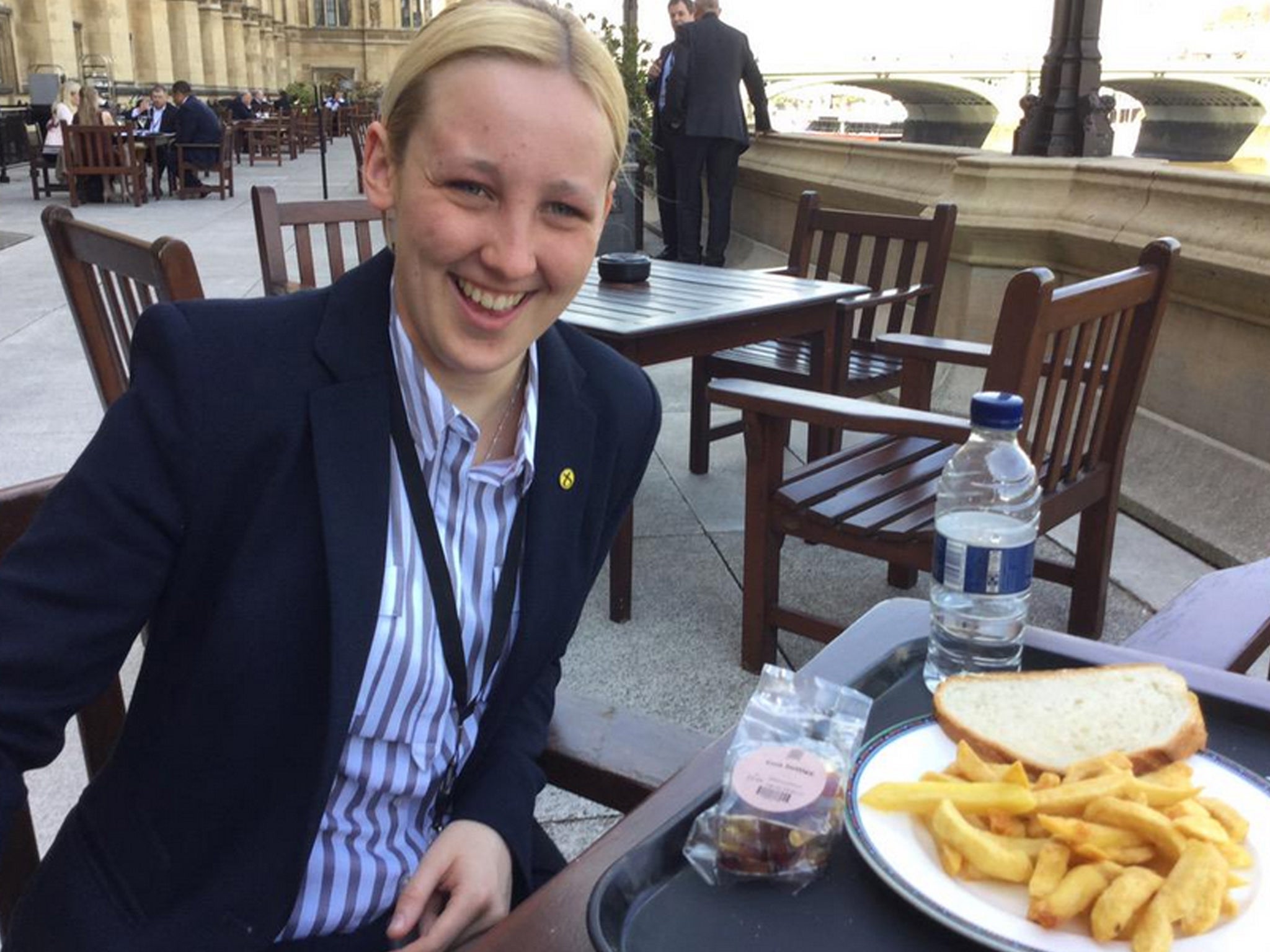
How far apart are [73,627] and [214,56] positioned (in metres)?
50.9

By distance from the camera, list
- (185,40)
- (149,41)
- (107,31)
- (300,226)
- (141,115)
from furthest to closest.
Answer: (185,40) < (149,41) < (107,31) < (141,115) < (300,226)

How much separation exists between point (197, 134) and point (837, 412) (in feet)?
59.7

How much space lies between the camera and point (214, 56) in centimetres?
4675

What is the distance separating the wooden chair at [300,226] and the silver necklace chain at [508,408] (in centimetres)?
324

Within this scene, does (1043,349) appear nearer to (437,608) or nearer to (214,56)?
(437,608)

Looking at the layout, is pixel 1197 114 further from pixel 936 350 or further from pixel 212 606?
pixel 212 606

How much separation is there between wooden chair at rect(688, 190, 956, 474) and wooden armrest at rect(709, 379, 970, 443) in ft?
4.51

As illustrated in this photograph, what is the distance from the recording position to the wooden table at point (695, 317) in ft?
12.6

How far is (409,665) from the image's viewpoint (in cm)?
142

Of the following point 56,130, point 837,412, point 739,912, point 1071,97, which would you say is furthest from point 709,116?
point 56,130

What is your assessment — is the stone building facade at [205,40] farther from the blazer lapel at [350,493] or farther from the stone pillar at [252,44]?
the blazer lapel at [350,493]

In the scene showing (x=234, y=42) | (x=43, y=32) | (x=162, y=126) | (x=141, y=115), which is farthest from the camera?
(x=234, y=42)

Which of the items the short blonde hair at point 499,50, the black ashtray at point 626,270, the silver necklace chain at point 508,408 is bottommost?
the black ashtray at point 626,270

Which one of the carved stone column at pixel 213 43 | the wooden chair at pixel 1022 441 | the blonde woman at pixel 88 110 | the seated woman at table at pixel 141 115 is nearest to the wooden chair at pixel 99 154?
the blonde woman at pixel 88 110
